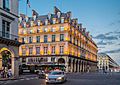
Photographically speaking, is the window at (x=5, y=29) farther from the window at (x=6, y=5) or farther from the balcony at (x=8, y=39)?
the window at (x=6, y=5)

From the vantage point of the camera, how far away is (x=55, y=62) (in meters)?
70.8

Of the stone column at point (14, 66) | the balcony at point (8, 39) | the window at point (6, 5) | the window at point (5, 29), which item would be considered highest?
the window at point (6, 5)

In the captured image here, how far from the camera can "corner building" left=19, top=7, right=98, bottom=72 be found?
7131 centimetres

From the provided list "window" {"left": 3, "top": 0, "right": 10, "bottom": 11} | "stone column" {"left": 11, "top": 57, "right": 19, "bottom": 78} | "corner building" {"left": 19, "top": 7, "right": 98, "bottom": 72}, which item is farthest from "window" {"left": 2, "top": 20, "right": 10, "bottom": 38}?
"corner building" {"left": 19, "top": 7, "right": 98, "bottom": 72}

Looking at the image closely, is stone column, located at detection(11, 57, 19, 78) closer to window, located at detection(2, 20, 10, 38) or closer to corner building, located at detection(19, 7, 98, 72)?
window, located at detection(2, 20, 10, 38)

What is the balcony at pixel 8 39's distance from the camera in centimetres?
3109

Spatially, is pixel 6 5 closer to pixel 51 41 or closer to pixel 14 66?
pixel 14 66

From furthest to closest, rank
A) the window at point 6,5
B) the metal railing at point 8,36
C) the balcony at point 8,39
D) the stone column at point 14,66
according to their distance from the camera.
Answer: the stone column at point 14,66
the window at point 6,5
the metal railing at point 8,36
the balcony at point 8,39

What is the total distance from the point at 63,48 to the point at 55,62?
5.24 metres

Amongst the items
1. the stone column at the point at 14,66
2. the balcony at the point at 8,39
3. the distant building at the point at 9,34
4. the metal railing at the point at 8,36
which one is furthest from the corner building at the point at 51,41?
the balcony at the point at 8,39

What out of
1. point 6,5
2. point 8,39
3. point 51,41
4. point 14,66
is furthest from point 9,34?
point 51,41

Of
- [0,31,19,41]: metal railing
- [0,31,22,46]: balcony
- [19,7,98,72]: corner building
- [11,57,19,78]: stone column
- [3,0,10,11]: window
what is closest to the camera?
[0,31,22,46]: balcony

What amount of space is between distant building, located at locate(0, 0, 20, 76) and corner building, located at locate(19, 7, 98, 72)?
36162 millimetres

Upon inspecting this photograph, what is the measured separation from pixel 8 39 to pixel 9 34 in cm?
137
